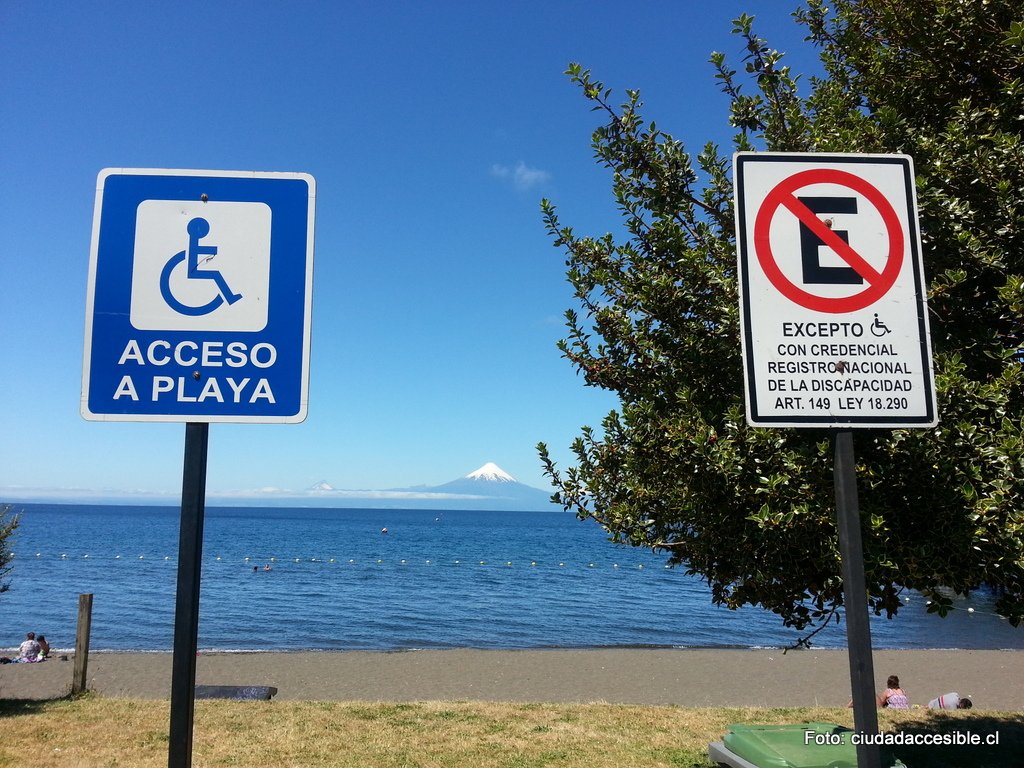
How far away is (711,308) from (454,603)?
41.4m

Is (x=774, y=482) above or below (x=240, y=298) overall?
below

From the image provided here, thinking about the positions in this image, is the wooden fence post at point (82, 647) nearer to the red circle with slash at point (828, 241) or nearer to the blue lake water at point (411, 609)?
the blue lake water at point (411, 609)

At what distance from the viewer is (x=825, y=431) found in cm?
502

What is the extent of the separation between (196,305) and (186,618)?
1.14 m

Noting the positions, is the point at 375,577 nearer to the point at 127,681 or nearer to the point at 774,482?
the point at 127,681

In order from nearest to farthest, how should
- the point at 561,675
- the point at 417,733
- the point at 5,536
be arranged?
the point at 417,733 → the point at 5,536 → the point at 561,675

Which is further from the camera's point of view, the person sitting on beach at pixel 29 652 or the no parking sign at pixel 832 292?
the person sitting on beach at pixel 29 652

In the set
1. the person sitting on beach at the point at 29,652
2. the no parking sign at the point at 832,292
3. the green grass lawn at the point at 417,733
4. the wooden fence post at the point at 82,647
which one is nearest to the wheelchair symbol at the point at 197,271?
the no parking sign at the point at 832,292

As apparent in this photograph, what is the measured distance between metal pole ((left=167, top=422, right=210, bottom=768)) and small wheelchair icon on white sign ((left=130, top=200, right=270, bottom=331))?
52cm

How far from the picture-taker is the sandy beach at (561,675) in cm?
1903

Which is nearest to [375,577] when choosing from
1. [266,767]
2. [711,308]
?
[266,767]

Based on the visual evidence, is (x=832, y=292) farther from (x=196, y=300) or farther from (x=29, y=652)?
(x=29, y=652)

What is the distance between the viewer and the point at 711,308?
233 inches

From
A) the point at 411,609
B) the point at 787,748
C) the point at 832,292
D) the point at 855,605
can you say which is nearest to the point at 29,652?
the point at 411,609
